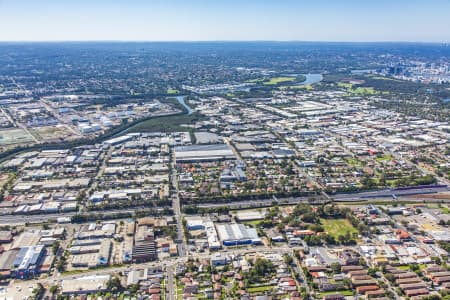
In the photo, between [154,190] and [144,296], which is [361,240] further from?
[154,190]

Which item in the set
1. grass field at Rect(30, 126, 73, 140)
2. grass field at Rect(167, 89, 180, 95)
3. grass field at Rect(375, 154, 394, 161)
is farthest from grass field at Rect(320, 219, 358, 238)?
grass field at Rect(167, 89, 180, 95)

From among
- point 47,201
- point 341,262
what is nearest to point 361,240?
point 341,262

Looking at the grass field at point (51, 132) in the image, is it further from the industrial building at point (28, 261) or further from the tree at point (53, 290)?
the tree at point (53, 290)

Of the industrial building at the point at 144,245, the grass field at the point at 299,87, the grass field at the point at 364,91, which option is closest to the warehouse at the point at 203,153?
the industrial building at the point at 144,245

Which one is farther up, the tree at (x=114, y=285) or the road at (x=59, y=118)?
the tree at (x=114, y=285)

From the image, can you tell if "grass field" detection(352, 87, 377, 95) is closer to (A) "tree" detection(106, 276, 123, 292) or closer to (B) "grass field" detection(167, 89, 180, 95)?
(B) "grass field" detection(167, 89, 180, 95)

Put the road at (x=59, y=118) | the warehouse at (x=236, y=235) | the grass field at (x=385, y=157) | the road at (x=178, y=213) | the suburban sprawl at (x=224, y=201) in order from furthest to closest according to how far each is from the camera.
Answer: the road at (x=59, y=118) < the grass field at (x=385, y=157) < the warehouse at (x=236, y=235) < the road at (x=178, y=213) < the suburban sprawl at (x=224, y=201)
